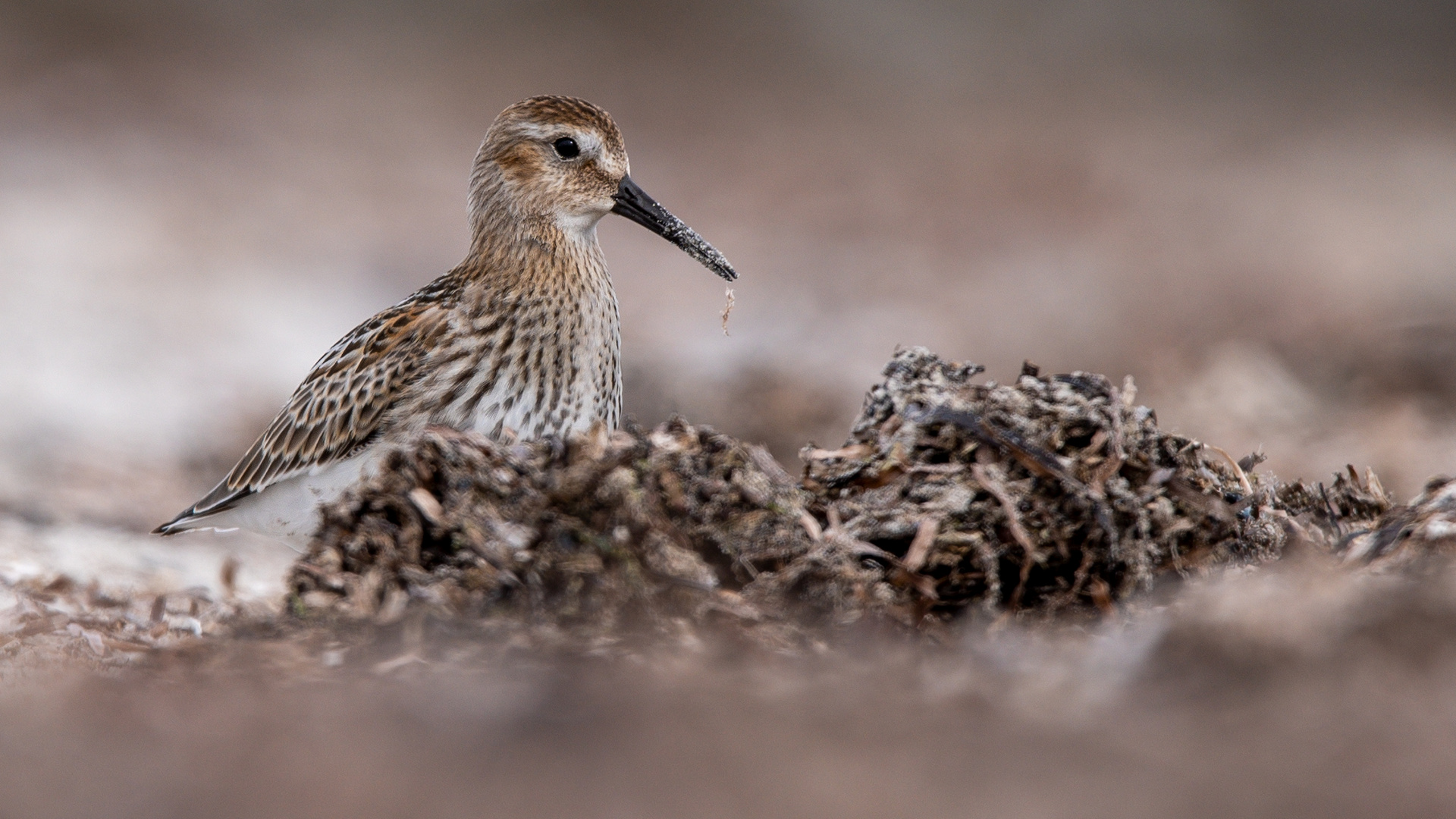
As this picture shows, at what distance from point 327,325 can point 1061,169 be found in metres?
9.07

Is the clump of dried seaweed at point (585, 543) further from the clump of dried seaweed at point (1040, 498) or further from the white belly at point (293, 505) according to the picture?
the white belly at point (293, 505)

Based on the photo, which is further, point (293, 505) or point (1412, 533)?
point (293, 505)

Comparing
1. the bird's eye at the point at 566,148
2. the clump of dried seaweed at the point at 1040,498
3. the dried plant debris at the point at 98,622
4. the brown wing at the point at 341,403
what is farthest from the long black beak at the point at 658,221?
the dried plant debris at the point at 98,622

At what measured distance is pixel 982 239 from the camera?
14141 mm

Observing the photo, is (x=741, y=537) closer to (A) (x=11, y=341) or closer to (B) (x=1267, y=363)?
(B) (x=1267, y=363)

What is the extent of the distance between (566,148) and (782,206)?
1043 cm

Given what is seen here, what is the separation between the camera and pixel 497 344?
15.1 ft

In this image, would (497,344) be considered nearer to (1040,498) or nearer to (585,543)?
(585,543)

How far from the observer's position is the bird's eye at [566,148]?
498 centimetres

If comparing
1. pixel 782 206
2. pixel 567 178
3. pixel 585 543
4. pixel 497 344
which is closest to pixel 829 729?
pixel 585 543

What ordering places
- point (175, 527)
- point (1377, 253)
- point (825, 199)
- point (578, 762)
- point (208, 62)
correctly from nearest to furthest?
point (578, 762)
point (175, 527)
point (1377, 253)
point (825, 199)
point (208, 62)

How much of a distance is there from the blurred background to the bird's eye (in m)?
3.39

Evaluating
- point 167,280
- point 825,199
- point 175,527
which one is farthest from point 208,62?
point 175,527

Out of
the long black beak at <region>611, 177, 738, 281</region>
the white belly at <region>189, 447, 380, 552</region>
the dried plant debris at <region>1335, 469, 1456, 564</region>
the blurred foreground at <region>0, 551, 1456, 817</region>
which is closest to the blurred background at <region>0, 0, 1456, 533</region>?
the white belly at <region>189, 447, 380, 552</region>
